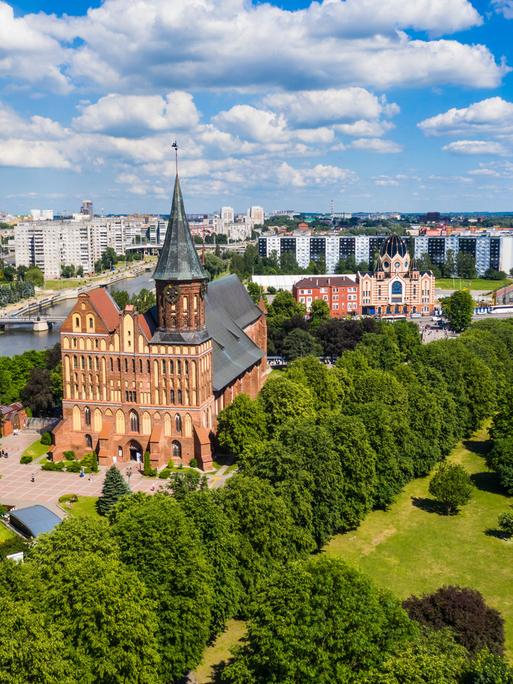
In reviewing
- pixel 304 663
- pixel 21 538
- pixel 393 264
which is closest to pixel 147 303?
pixel 393 264

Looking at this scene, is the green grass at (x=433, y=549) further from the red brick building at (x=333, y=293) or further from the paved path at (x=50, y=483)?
the red brick building at (x=333, y=293)

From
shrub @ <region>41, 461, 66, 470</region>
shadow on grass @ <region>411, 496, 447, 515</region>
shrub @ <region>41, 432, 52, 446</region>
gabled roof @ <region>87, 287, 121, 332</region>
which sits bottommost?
shadow on grass @ <region>411, 496, 447, 515</region>

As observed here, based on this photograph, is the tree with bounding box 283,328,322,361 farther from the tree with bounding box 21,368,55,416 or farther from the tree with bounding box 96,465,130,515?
the tree with bounding box 96,465,130,515

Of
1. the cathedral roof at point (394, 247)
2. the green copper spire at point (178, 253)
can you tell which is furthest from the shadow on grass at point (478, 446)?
the cathedral roof at point (394, 247)

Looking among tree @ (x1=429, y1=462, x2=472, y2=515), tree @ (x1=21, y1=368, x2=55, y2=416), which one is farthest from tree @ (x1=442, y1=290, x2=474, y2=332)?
tree @ (x1=429, y1=462, x2=472, y2=515)

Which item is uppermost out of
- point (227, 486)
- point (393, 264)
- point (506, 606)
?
point (393, 264)

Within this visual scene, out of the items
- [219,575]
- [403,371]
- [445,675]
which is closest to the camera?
[445,675]

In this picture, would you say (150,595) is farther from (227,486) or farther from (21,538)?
(21,538)
